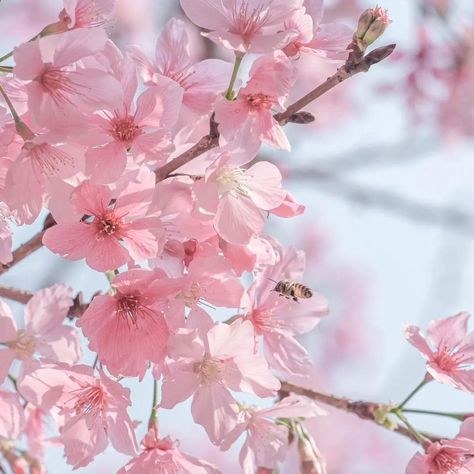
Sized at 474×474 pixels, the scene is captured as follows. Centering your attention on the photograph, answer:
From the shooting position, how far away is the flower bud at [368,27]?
1256 mm

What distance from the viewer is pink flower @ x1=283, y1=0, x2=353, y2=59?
1.28m

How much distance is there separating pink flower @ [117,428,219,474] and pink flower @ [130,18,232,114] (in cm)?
57

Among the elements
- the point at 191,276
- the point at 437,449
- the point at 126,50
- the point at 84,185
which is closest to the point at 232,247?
the point at 191,276

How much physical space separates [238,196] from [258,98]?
159 millimetres

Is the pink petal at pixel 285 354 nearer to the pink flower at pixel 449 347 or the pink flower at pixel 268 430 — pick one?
the pink flower at pixel 268 430

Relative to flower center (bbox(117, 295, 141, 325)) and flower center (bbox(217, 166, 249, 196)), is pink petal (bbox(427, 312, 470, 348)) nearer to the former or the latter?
flower center (bbox(217, 166, 249, 196))

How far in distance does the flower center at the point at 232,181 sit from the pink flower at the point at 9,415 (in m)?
0.54

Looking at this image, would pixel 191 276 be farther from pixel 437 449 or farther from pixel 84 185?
pixel 437 449

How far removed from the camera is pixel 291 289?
1460 mm

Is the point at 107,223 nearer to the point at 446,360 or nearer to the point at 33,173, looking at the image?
the point at 33,173

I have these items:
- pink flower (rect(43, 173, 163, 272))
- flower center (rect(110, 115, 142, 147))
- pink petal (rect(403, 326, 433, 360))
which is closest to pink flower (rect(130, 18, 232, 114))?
flower center (rect(110, 115, 142, 147))

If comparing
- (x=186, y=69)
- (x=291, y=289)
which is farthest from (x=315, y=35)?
(x=291, y=289)

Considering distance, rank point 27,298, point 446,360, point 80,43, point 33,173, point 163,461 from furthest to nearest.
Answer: point 27,298 < point 446,360 < point 163,461 < point 33,173 < point 80,43

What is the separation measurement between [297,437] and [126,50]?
783mm
